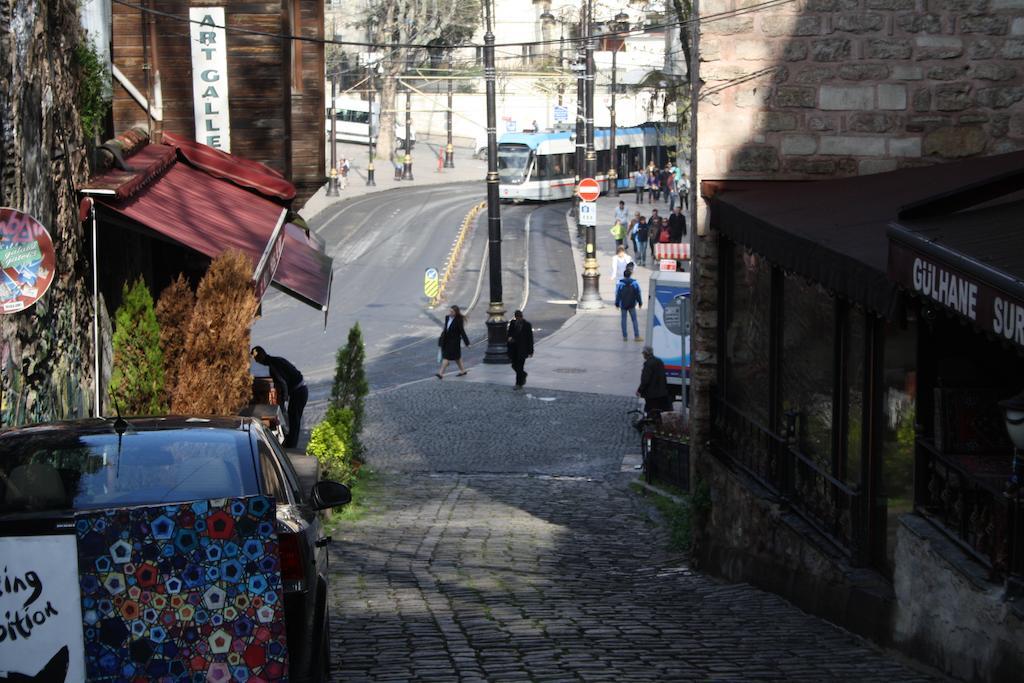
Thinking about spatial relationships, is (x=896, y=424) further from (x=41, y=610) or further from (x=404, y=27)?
(x=404, y=27)

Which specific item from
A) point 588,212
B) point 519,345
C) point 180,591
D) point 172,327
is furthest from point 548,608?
point 588,212

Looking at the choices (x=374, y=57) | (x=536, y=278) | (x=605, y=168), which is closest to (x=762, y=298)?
(x=536, y=278)

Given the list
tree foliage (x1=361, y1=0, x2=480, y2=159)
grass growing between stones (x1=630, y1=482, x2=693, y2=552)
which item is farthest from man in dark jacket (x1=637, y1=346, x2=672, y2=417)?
tree foliage (x1=361, y1=0, x2=480, y2=159)

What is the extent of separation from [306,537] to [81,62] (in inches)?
337

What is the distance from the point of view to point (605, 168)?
239 ft

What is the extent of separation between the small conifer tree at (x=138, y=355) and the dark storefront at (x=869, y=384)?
5.07 meters

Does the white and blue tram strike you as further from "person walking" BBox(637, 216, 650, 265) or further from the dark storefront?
the dark storefront

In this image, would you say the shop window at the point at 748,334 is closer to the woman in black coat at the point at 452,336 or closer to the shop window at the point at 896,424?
the shop window at the point at 896,424

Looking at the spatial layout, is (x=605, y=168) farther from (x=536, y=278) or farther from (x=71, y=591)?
(x=71, y=591)

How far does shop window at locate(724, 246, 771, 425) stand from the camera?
12.4m

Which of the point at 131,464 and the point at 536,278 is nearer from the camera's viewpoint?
the point at 131,464

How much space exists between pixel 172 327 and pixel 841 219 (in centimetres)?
601

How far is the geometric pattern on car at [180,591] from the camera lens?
5.11 m

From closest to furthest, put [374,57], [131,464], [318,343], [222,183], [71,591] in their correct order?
[71,591] < [131,464] < [222,183] < [318,343] < [374,57]
